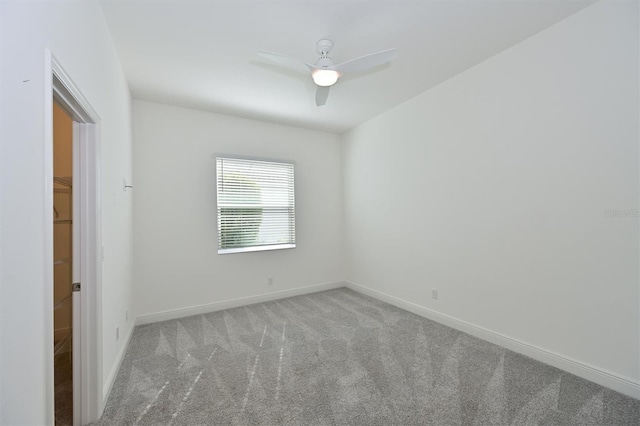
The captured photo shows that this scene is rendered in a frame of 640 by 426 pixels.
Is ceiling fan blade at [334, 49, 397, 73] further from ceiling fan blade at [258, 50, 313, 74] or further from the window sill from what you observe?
the window sill

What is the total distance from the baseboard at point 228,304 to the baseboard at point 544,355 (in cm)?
155

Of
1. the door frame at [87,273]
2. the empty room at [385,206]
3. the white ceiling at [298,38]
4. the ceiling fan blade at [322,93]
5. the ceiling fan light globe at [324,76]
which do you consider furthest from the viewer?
the ceiling fan blade at [322,93]

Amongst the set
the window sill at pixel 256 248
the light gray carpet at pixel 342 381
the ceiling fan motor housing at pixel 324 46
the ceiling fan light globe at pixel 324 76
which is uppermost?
the ceiling fan motor housing at pixel 324 46

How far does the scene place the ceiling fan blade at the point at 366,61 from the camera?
2104 millimetres

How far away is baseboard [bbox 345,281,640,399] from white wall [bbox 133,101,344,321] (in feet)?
6.71

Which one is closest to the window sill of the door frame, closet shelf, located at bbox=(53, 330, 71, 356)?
closet shelf, located at bbox=(53, 330, 71, 356)

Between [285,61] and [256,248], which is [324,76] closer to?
[285,61]

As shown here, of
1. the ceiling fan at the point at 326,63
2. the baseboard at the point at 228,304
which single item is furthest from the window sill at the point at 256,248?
the ceiling fan at the point at 326,63

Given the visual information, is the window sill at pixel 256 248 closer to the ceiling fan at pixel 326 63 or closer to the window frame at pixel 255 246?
the window frame at pixel 255 246

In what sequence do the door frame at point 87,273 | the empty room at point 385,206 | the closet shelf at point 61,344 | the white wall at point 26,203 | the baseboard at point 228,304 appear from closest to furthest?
the white wall at point 26,203 < the empty room at point 385,206 < the door frame at point 87,273 < the closet shelf at point 61,344 < the baseboard at point 228,304

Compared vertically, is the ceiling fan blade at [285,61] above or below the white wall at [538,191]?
above

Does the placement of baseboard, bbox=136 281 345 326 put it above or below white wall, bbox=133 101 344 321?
below

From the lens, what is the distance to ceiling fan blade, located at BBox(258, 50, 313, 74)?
2079 millimetres

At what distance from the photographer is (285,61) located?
7.18 feet
